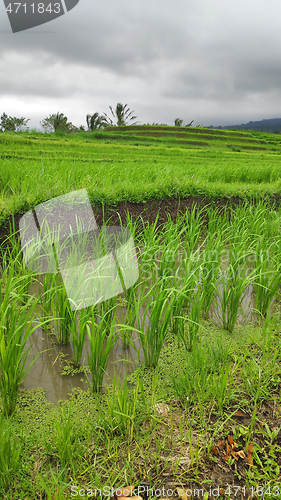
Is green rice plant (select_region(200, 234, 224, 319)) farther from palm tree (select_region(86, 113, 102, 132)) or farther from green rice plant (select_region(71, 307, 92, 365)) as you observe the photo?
palm tree (select_region(86, 113, 102, 132))

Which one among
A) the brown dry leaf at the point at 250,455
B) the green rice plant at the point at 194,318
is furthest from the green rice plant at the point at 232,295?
the brown dry leaf at the point at 250,455

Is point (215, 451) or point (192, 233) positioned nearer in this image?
point (215, 451)

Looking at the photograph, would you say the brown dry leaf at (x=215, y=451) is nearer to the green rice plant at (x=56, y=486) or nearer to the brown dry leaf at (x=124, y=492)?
the brown dry leaf at (x=124, y=492)

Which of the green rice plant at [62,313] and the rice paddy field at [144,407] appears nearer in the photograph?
the rice paddy field at [144,407]

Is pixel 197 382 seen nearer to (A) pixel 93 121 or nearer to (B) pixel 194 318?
(B) pixel 194 318

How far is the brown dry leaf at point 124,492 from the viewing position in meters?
1.07

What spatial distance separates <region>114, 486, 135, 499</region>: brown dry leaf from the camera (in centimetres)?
107

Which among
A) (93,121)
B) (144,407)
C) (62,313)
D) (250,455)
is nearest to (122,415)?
(144,407)

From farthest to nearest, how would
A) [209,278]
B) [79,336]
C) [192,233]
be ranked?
1. [192,233]
2. [209,278]
3. [79,336]

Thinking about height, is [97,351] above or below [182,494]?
above

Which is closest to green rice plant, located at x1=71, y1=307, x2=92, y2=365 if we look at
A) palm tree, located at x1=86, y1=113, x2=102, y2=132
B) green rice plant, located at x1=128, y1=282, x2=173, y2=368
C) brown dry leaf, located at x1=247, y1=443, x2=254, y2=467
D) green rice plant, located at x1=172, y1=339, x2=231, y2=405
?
green rice plant, located at x1=128, y1=282, x2=173, y2=368

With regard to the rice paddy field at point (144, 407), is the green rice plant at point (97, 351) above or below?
above

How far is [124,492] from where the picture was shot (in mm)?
1078

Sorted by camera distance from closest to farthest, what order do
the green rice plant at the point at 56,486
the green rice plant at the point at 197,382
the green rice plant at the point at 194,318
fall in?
the green rice plant at the point at 56,486
the green rice plant at the point at 197,382
the green rice plant at the point at 194,318
